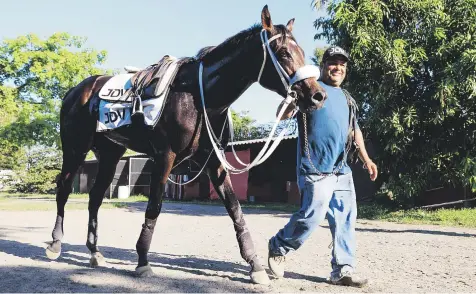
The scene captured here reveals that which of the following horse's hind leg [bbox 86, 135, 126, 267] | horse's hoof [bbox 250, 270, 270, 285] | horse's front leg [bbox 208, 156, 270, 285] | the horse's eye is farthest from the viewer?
horse's hind leg [bbox 86, 135, 126, 267]

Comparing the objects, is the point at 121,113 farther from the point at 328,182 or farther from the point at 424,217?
the point at 424,217

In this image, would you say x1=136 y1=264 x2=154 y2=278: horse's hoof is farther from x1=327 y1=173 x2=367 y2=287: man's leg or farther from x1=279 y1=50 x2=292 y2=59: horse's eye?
x1=279 y1=50 x2=292 y2=59: horse's eye

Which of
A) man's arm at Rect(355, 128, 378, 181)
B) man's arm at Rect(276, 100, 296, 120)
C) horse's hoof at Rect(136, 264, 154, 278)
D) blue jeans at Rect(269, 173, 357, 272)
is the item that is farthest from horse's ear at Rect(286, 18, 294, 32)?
horse's hoof at Rect(136, 264, 154, 278)

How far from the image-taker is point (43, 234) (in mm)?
8203

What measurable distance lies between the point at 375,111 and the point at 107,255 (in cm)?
949

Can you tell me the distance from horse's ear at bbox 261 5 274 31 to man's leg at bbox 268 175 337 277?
4.55ft

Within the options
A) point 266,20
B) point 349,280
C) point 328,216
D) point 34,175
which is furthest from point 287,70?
point 34,175

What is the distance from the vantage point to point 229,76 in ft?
13.9

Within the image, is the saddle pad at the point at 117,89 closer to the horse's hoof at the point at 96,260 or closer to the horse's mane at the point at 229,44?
the horse's mane at the point at 229,44

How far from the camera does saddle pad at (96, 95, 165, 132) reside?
4.36 meters

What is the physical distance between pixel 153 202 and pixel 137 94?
1185 mm

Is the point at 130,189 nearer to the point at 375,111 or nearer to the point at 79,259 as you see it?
the point at 375,111

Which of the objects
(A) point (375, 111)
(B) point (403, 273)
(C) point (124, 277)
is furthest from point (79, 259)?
(A) point (375, 111)

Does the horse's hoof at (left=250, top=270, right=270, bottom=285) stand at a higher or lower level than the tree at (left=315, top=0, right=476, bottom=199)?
lower
